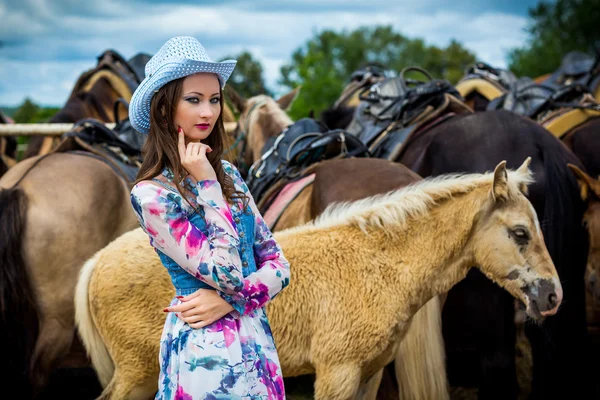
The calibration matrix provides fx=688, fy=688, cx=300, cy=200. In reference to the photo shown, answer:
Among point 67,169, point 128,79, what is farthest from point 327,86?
point 67,169

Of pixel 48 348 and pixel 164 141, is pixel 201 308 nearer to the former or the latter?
pixel 164 141

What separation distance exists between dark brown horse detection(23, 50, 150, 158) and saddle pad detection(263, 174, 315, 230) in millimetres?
2604

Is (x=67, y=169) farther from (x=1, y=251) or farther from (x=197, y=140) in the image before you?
(x=197, y=140)

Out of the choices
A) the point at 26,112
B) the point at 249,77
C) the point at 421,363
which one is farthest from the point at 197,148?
the point at 249,77

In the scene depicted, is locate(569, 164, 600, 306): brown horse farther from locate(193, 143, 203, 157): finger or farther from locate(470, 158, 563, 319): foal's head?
locate(193, 143, 203, 157): finger

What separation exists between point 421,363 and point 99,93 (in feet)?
14.8

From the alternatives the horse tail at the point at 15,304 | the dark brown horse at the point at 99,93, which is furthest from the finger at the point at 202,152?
the dark brown horse at the point at 99,93

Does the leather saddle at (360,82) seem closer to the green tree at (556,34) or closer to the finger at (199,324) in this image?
the finger at (199,324)

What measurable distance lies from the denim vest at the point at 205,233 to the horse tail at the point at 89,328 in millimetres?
1206

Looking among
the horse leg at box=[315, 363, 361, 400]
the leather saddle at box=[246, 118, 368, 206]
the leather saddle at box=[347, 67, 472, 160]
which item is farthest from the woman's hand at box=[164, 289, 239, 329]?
the leather saddle at box=[347, 67, 472, 160]

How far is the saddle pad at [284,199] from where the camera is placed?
4012 mm

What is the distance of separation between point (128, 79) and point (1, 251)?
3177 mm

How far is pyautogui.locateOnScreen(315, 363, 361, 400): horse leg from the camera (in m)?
2.69

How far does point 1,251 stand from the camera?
3668 millimetres
